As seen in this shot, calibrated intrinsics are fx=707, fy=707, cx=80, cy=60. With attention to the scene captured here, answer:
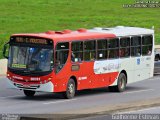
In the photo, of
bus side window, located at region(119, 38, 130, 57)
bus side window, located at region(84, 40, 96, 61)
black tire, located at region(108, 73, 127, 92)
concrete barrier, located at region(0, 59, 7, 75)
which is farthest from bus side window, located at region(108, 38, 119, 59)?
concrete barrier, located at region(0, 59, 7, 75)

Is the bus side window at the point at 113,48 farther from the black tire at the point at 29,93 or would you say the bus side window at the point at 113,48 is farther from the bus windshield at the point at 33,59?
the bus windshield at the point at 33,59

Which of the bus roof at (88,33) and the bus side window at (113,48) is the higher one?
the bus roof at (88,33)

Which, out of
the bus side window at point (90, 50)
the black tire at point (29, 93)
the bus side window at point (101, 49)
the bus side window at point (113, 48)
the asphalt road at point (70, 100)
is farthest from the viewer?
the bus side window at point (113, 48)

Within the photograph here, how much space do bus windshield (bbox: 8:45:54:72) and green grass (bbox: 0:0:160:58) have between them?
86.3ft

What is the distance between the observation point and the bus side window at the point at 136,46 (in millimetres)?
31219

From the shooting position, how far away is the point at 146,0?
91062 millimetres

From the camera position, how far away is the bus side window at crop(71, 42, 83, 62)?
27.1 meters

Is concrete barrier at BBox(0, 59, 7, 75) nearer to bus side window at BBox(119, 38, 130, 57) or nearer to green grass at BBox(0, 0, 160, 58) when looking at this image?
bus side window at BBox(119, 38, 130, 57)

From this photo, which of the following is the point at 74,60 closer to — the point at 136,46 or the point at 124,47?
the point at 124,47

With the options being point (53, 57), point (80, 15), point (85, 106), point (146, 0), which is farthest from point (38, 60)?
point (146, 0)

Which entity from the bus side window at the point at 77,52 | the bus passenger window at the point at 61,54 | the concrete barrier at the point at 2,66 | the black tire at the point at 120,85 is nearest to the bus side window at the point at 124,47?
the black tire at the point at 120,85

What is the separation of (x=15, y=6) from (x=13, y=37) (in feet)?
163

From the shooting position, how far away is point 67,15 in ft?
241

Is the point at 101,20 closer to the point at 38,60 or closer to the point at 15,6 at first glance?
the point at 15,6
